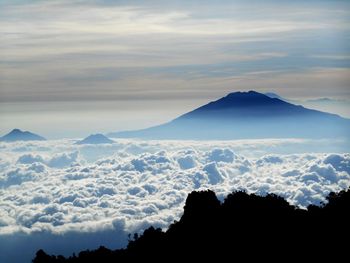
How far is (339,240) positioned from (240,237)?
21.2 ft

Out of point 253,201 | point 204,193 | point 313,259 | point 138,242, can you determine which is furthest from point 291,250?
point 138,242

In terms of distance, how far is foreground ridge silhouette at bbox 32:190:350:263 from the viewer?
3753 cm

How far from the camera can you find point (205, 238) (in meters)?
41.8

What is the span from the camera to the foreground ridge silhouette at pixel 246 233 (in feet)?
123

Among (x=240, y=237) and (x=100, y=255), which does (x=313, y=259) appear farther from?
(x=100, y=255)

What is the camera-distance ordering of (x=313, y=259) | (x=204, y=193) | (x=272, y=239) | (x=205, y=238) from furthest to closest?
(x=204, y=193) → (x=205, y=238) → (x=272, y=239) → (x=313, y=259)

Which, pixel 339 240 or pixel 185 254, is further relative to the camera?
pixel 185 254

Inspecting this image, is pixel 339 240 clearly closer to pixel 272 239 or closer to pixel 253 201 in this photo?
pixel 272 239

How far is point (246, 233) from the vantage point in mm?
40281

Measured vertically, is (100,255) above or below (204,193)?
below

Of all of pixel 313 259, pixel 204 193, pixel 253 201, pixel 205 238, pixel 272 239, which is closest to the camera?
pixel 313 259

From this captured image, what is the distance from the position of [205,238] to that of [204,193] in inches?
257

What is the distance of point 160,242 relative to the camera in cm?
4612

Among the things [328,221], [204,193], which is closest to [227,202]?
[204,193]
